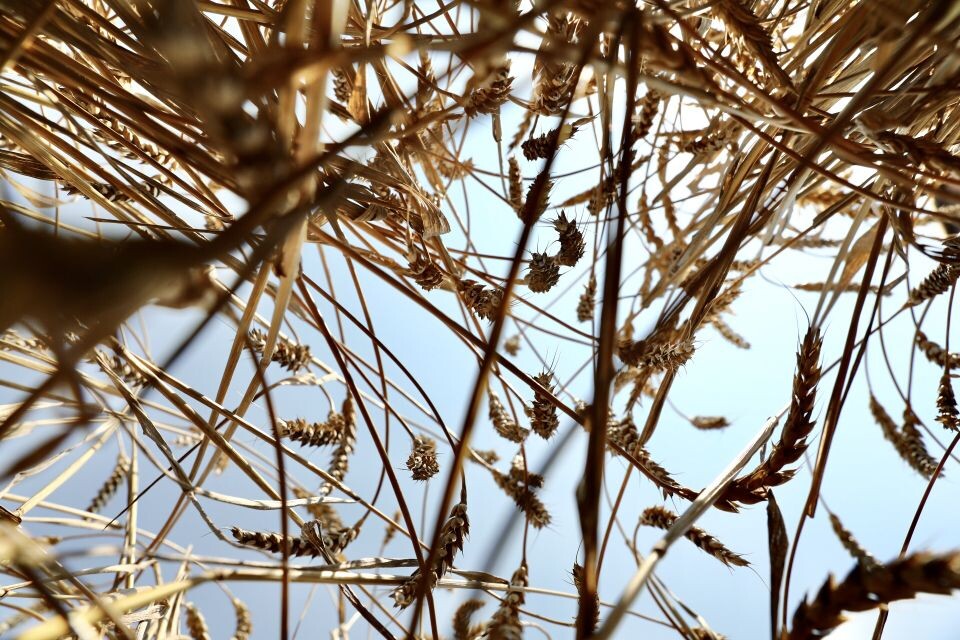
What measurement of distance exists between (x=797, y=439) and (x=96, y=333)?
1.33ft

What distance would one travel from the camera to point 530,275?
21.1 inches

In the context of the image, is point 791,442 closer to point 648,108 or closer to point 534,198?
point 534,198

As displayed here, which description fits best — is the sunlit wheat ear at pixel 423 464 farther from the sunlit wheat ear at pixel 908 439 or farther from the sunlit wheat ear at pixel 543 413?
the sunlit wheat ear at pixel 908 439

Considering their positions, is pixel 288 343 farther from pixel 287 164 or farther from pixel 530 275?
pixel 287 164

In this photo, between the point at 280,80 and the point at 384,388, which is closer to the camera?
the point at 280,80

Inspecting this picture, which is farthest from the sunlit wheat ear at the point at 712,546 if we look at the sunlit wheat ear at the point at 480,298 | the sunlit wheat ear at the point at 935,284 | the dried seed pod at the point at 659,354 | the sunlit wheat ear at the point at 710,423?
the sunlit wheat ear at the point at 710,423

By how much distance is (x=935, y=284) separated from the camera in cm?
70

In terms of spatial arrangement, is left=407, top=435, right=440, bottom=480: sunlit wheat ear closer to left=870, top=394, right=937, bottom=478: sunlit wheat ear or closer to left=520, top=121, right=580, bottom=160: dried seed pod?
left=520, top=121, right=580, bottom=160: dried seed pod

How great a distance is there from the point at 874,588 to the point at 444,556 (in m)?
0.30

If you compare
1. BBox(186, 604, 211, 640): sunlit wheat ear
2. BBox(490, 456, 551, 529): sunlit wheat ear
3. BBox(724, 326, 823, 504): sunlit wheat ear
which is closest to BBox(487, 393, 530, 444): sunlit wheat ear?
BBox(490, 456, 551, 529): sunlit wheat ear

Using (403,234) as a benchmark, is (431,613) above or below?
below

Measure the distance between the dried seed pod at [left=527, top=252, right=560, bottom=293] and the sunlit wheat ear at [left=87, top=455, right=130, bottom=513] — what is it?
2.83ft

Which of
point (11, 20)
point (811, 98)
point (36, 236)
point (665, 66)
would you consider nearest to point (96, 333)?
point (36, 236)

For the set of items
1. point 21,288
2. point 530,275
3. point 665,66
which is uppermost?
point 530,275
